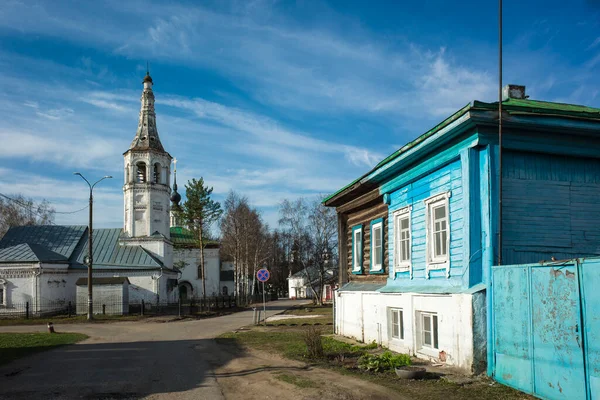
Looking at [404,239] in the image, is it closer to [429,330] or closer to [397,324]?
[397,324]

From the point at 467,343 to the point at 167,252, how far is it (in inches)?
1490

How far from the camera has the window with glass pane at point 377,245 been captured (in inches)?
586

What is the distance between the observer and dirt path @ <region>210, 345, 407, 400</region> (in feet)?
27.4

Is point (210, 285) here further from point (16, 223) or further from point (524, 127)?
point (524, 127)

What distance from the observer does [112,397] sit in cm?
860

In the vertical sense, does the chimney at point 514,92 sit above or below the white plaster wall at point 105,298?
above

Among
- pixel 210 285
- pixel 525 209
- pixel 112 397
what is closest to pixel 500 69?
pixel 525 209

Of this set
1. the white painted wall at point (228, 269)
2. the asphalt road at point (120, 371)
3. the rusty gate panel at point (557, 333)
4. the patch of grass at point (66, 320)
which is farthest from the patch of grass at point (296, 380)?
the white painted wall at point (228, 269)

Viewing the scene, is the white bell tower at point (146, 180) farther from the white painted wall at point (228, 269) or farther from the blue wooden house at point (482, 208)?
the white painted wall at point (228, 269)

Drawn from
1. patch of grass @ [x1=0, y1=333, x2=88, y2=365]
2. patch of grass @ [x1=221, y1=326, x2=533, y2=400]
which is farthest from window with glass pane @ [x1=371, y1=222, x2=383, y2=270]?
patch of grass @ [x1=0, y1=333, x2=88, y2=365]

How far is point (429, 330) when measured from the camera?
1141 centimetres

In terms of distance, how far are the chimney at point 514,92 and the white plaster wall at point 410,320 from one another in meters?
5.32

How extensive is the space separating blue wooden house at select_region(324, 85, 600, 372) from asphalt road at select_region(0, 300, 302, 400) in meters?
4.48

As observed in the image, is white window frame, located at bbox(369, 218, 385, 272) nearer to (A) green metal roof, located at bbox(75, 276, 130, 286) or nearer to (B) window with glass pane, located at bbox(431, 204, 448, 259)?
(B) window with glass pane, located at bbox(431, 204, 448, 259)
